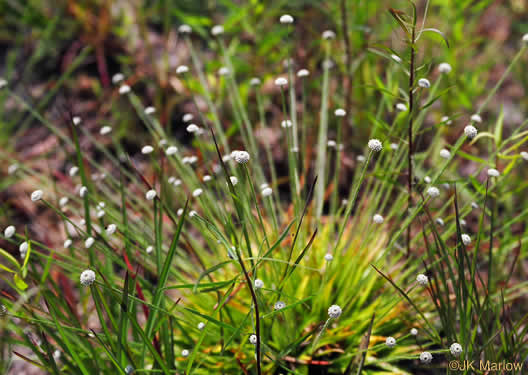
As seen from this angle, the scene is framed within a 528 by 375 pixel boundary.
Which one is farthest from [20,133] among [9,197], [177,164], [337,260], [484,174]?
[484,174]

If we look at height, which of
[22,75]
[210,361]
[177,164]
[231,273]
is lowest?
[210,361]

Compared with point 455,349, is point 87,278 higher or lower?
higher

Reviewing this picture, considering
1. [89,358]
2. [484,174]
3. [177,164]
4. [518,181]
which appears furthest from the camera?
[484,174]

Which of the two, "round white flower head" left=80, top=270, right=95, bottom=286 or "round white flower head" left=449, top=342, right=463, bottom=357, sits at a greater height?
"round white flower head" left=80, top=270, right=95, bottom=286

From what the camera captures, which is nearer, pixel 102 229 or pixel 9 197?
pixel 102 229

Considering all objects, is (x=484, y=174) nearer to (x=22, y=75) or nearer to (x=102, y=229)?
(x=102, y=229)

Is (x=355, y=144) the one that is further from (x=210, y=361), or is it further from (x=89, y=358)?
(x=89, y=358)

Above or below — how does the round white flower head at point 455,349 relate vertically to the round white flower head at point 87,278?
below

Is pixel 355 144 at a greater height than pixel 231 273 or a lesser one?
greater

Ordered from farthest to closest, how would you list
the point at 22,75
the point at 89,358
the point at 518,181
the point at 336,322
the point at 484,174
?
the point at 22,75 < the point at 484,174 < the point at 518,181 < the point at 336,322 < the point at 89,358

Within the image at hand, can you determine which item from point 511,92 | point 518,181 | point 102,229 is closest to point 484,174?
point 518,181
